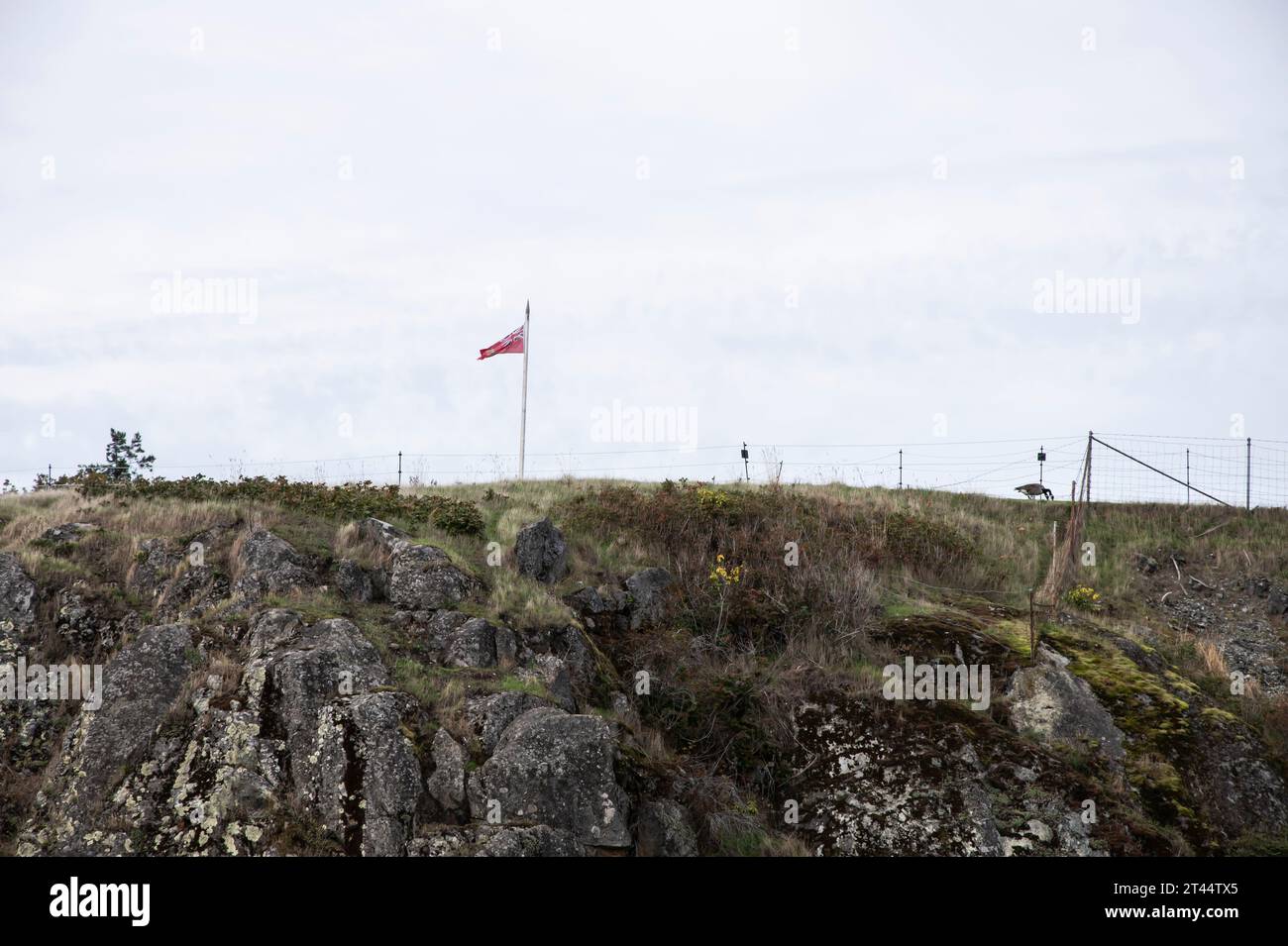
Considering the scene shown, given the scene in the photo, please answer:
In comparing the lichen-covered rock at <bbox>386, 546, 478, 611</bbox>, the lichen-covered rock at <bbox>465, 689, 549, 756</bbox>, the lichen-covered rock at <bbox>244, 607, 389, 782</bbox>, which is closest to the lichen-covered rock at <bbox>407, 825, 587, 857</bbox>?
the lichen-covered rock at <bbox>465, 689, 549, 756</bbox>

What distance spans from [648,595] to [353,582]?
5.36m

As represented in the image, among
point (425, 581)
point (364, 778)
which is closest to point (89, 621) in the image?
point (425, 581)

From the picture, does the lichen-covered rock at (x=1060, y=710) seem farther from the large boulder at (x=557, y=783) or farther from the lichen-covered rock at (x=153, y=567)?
the lichen-covered rock at (x=153, y=567)

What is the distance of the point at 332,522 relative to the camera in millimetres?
18469

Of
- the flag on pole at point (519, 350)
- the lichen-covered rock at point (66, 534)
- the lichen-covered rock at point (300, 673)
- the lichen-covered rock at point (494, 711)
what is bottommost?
the lichen-covered rock at point (494, 711)

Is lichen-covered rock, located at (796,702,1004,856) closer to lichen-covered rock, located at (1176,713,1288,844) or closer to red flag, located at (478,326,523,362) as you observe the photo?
lichen-covered rock, located at (1176,713,1288,844)

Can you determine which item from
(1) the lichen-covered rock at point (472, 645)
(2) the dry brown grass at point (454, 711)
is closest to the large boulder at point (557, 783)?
(2) the dry brown grass at point (454, 711)

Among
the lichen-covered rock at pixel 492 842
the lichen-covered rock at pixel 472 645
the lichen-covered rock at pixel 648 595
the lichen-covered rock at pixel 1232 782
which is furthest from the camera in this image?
the lichen-covered rock at pixel 648 595

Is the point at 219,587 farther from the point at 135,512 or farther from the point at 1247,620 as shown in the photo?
the point at 1247,620

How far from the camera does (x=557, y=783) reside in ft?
39.9

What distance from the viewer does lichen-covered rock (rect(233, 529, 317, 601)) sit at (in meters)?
15.6

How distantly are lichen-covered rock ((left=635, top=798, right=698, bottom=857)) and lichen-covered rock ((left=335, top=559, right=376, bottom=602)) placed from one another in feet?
20.1

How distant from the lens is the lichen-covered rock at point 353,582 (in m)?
15.9

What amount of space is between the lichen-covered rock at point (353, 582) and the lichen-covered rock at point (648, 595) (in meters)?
4.71
